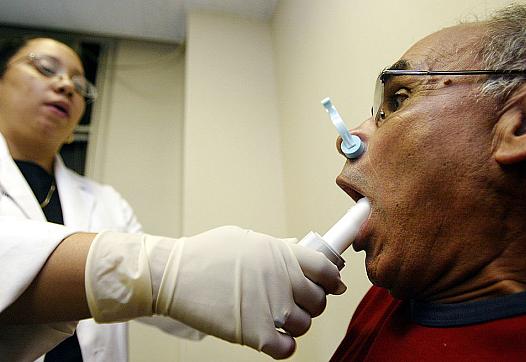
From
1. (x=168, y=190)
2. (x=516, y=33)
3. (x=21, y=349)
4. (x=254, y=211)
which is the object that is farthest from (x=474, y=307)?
(x=168, y=190)

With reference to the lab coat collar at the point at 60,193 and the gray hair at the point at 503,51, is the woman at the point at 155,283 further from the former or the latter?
the lab coat collar at the point at 60,193

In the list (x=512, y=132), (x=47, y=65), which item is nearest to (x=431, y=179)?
(x=512, y=132)

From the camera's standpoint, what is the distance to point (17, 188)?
1255mm

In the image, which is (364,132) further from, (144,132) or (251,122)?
(144,132)

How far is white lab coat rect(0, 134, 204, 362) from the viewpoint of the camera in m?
0.66

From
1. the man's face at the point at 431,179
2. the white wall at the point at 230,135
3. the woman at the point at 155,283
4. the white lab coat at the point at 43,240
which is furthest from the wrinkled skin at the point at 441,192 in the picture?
the white wall at the point at 230,135

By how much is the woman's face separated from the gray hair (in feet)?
4.64

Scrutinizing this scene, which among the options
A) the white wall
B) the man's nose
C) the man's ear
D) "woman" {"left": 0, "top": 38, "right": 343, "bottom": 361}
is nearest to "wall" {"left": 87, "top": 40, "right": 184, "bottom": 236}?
the white wall

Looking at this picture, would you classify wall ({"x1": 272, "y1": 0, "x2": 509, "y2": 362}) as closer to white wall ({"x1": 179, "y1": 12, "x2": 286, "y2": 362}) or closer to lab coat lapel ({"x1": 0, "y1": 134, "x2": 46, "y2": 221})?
white wall ({"x1": 179, "y1": 12, "x2": 286, "y2": 362})

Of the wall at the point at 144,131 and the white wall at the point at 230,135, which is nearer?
the white wall at the point at 230,135

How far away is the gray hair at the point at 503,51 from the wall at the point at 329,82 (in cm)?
18

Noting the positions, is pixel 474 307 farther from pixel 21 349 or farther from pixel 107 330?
pixel 107 330

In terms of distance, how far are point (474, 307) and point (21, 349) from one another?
0.78 meters

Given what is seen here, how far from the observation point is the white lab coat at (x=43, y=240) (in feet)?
2.17
